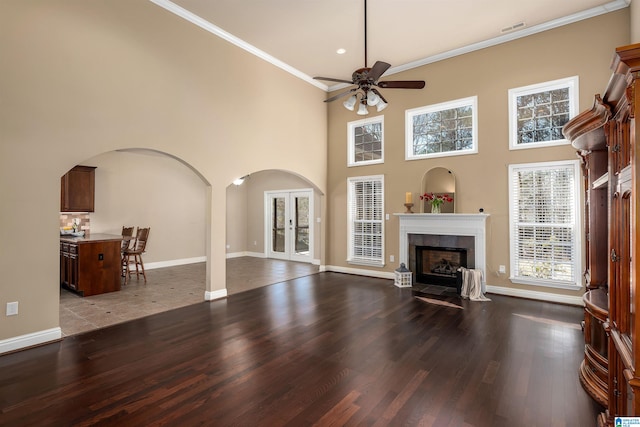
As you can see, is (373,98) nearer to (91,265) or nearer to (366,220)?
(366,220)

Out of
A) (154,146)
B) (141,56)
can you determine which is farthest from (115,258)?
(141,56)

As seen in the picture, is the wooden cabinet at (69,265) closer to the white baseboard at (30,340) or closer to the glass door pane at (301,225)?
the white baseboard at (30,340)

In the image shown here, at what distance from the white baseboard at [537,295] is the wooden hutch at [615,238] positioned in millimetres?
2465

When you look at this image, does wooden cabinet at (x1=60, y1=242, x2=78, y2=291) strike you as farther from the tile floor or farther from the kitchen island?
the tile floor

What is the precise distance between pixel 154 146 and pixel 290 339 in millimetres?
3209

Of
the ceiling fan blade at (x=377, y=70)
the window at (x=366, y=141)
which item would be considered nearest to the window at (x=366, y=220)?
the window at (x=366, y=141)

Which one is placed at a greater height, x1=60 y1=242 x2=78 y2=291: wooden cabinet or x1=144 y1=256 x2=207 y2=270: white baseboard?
x1=60 y1=242 x2=78 y2=291: wooden cabinet

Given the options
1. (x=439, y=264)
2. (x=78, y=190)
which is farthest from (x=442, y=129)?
(x=78, y=190)

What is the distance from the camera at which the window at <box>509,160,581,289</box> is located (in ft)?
16.3

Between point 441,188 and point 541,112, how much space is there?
1984mm

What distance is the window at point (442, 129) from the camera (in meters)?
5.93

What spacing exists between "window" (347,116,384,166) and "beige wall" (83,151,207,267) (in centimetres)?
386

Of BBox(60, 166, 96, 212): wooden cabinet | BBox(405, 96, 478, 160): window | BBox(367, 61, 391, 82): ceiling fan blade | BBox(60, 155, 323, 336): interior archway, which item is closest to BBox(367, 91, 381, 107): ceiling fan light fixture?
BBox(367, 61, 391, 82): ceiling fan blade

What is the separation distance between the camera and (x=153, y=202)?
27.2 feet
